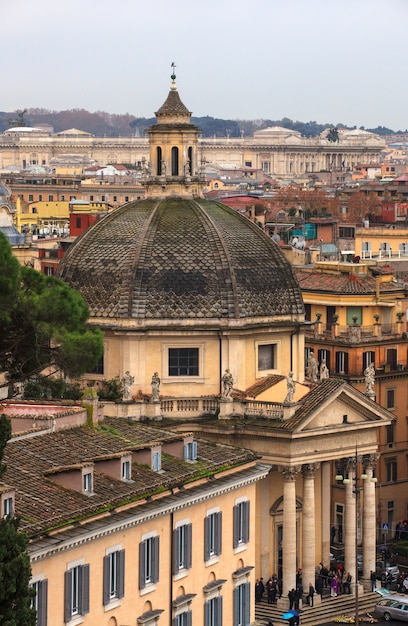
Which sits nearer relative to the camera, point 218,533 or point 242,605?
point 218,533

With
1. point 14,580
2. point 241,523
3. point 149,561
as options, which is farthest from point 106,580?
point 241,523

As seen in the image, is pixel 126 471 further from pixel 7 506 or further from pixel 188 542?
pixel 7 506

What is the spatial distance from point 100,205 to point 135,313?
8395 cm

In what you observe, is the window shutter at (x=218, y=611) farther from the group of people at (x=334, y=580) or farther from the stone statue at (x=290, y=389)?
the stone statue at (x=290, y=389)

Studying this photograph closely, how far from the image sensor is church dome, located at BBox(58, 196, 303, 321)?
256ft

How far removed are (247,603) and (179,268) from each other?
17.8m

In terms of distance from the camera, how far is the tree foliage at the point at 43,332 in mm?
57594

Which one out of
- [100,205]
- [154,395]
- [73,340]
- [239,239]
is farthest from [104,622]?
[100,205]

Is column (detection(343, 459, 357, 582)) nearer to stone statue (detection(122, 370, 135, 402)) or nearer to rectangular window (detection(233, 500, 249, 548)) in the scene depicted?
stone statue (detection(122, 370, 135, 402))

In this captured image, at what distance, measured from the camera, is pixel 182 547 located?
2303 inches

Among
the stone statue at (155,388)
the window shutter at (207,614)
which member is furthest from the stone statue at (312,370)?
the window shutter at (207,614)

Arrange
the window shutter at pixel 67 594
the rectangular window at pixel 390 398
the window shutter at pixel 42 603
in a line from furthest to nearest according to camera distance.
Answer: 1. the rectangular window at pixel 390 398
2. the window shutter at pixel 67 594
3. the window shutter at pixel 42 603

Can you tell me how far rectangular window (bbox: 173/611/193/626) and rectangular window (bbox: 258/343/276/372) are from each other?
21.3 m

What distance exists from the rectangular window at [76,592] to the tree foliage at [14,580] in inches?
181
